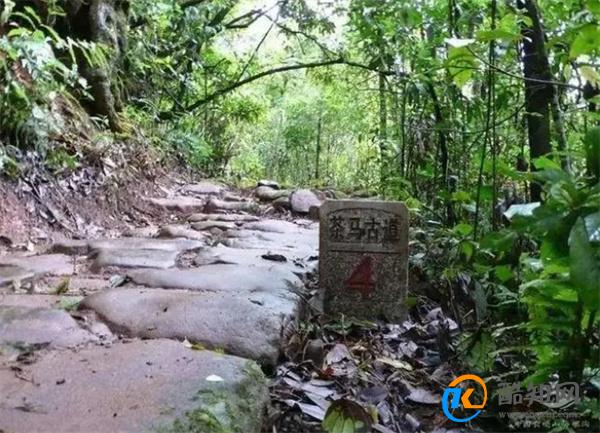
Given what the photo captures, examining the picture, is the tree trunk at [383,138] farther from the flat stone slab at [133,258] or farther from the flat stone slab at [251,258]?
the flat stone slab at [133,258]

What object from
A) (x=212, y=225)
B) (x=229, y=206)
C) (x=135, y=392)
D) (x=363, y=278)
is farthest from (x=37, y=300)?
(x=229, y=206)

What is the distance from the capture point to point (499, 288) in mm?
2129

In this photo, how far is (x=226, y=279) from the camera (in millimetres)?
2312

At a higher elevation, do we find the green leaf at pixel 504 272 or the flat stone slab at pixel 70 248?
the green leaf at pixel 504 272

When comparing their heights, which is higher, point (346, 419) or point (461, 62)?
point (461, 62)

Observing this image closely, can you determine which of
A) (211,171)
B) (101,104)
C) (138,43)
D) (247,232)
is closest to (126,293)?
(247,232)

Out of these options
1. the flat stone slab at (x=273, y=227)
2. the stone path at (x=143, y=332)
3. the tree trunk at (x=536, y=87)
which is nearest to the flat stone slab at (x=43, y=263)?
the stone path at (x=143, y=332)

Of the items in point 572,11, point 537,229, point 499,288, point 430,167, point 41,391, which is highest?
point 572,11

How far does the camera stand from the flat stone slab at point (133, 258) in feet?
8.59

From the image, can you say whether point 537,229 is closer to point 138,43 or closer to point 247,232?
point 247,232

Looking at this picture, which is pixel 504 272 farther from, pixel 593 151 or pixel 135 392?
pixel 135 392

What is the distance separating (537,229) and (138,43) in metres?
5.55

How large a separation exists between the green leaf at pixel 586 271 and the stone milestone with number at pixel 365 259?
127 cm

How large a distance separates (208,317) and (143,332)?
0.20m
